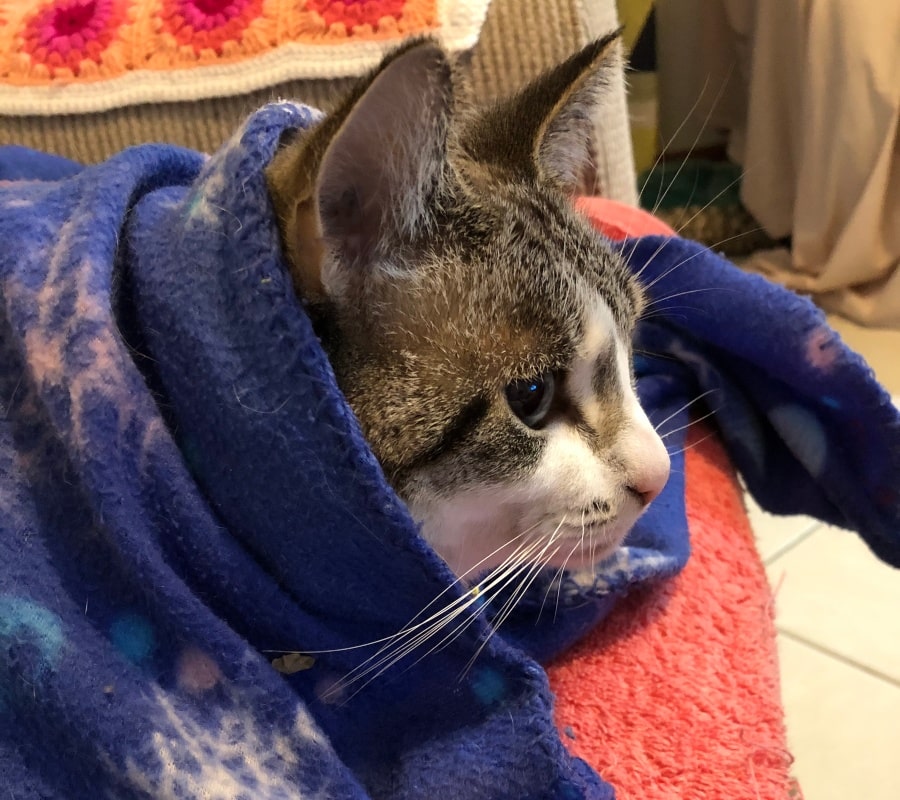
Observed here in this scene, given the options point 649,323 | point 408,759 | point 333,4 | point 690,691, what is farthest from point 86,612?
point 333,4

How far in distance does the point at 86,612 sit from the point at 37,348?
0.56 ft

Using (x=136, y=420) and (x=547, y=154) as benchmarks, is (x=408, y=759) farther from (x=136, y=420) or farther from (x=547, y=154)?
(x=547, y=154)

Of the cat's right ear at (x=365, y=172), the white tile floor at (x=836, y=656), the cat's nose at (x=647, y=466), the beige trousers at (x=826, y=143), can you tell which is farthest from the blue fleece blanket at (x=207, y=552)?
the beige trousers at (x=826, y=143)

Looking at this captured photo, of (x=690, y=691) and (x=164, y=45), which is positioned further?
(x=164, y=45)

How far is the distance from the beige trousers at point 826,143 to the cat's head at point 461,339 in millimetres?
1349

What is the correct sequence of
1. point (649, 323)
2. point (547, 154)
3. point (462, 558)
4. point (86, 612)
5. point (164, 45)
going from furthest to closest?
1. point (164, 45)
2. point (649, 323)
3. point (547, 154)
4. point (462, 558)
5. point (86, 612)

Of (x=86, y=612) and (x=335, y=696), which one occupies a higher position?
(x=86, y=612)

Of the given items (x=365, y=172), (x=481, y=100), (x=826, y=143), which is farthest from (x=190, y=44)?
(x=826, y=143)

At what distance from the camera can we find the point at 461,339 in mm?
571

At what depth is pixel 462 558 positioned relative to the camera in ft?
2.08

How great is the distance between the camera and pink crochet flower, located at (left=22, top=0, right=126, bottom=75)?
1112 millimetres

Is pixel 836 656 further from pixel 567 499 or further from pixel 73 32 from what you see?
pixel 73 32

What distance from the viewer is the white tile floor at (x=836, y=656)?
3.30ft

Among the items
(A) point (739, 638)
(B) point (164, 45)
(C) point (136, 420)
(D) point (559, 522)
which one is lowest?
(A) point (739, 638)
